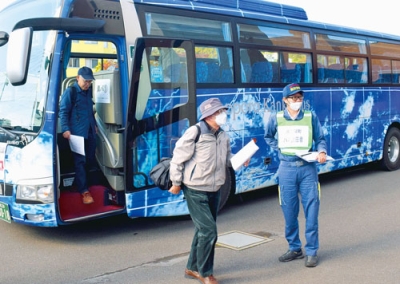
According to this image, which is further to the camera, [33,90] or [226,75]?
[226,75]

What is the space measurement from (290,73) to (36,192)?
4.77 meters

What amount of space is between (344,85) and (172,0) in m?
4.40

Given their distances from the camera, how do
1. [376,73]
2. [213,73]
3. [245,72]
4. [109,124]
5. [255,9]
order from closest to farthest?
1. [109,124]
2. [213,73]
3. [245,72]
4. [255,9]
5. [376,73]

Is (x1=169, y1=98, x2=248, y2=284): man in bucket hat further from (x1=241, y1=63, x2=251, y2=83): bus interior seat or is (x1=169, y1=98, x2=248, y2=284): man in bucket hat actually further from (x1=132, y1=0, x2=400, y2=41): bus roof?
(x1=241, y1=63, x2=251, y2=83): bus interior seat

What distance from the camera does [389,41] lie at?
457 inches

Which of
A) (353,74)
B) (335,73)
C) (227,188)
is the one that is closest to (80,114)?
(227,188)

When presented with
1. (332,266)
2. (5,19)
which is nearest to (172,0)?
(5,19)

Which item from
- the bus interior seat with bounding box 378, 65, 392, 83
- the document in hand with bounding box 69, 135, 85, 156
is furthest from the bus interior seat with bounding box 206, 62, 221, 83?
the bus interior seat with bounding box 378, 65, 392, 83

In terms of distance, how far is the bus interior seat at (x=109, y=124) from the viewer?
661cm

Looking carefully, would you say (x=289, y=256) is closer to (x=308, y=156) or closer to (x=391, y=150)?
(x=308, y=156)

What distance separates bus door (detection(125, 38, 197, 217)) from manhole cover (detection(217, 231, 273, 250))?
0.86 metres

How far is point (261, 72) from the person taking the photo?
26.6ft

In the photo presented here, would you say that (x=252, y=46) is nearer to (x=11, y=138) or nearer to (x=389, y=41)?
(x=11, y=138)

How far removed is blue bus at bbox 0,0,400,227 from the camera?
5809 mm
